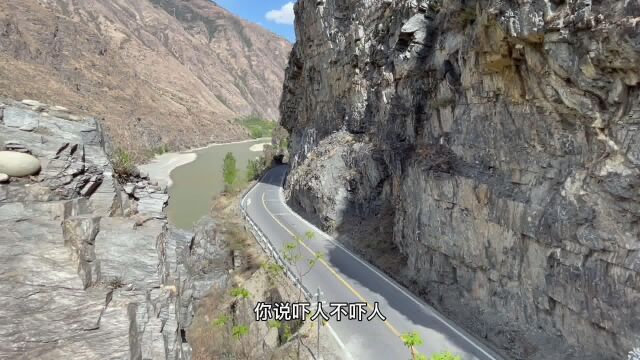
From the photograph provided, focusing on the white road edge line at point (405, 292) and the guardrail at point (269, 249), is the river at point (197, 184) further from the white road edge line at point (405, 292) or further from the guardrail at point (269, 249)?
the white road edge line at point (405, 292)

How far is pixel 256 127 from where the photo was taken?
5802 inches

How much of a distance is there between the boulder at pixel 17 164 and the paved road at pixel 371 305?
33.1 ft

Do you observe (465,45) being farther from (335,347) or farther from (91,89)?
(91,89)

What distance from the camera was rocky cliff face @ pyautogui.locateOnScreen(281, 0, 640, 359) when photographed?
10805mm

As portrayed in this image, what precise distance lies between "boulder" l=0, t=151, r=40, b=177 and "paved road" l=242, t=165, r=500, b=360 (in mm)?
10075

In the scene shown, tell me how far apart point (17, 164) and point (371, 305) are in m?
12.5

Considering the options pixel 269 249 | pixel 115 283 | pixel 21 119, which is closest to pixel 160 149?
pixel 269 249

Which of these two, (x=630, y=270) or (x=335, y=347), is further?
(x=335, y=347)

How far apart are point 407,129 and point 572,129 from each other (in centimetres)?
1132

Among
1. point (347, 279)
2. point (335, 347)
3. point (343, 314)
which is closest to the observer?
point (335, 347)

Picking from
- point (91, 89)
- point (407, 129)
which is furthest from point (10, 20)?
point (407, 129)

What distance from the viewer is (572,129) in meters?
12.4

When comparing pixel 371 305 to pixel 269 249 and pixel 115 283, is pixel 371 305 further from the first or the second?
pixel 115 283

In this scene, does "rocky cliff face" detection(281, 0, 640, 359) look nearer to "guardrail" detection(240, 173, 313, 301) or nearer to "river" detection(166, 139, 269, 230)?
"guardrail" detection(240, 173, 313, 301)
